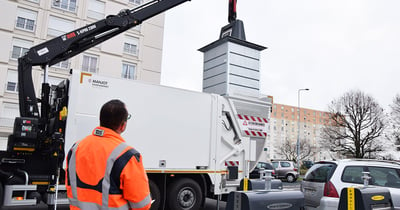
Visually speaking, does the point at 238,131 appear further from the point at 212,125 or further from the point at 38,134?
the point at 38,134

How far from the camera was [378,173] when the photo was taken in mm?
5961

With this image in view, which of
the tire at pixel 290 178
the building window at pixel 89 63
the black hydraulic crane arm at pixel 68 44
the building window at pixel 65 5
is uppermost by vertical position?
the building window at pixel 65 5

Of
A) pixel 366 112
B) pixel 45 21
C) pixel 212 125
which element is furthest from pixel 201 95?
pixel 366 112

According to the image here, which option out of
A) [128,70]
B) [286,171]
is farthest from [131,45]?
[286,171]

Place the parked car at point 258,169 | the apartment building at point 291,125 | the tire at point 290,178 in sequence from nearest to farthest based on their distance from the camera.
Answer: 1. the parked car at point 258,169
2. the tire at point 290,178
3. the apartment building at point 291,125

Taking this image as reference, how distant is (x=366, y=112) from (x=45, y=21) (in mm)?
32342

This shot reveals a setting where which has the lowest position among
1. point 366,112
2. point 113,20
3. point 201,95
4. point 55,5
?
point 201,95

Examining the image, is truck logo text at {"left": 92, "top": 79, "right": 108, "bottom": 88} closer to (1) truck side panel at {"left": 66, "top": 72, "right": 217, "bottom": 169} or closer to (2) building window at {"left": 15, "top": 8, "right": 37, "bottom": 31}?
(1) truck side panel at {"left": 66, "top": 72, "right": 217, "bottom": 169}

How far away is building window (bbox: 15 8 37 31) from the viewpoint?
2559 centimetres

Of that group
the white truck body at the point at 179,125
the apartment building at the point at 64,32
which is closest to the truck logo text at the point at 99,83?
the white truck body at the point at 179,125

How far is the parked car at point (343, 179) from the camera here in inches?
222

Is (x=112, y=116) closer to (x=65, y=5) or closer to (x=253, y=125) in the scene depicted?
(x=253, y=125)

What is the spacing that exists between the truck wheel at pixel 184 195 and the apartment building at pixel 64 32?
715 inches

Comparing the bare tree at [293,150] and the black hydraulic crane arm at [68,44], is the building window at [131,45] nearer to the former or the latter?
the black hydraulic crane arm at [68,44]
